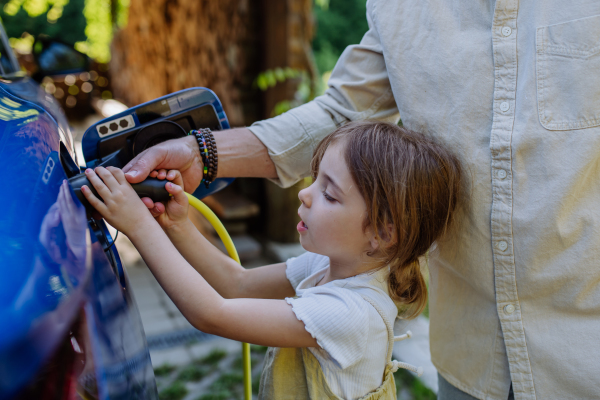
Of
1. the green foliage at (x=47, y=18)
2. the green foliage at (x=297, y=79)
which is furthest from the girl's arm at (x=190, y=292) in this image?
the green foliage at (x=47, y=18)

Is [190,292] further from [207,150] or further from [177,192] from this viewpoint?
[207,150]

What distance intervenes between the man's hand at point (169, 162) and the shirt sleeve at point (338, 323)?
0.43m

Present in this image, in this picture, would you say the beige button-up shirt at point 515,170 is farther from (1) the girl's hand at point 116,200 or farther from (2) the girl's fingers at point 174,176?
(1) the girl's hand at point 116,200

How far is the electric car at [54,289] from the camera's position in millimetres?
572

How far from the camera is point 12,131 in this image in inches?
35.9

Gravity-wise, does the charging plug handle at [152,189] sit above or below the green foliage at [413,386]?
above

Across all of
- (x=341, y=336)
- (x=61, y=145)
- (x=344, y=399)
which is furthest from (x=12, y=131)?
(x=344, y=399)

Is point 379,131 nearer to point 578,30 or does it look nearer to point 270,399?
point 578,30

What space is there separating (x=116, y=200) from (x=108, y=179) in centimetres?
5

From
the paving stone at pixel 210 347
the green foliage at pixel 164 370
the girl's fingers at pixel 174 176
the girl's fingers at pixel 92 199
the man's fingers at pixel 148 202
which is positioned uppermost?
the girl's fingers at pixel 92 199

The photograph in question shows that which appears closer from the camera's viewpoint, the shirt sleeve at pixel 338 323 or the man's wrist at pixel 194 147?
the shirt sleeve at pixel 338 323

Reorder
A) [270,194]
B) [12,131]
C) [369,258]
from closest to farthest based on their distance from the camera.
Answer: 1. [12,131]
2. [369,258]
3. [270,194]

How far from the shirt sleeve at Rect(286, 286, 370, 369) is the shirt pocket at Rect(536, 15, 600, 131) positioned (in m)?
0.57

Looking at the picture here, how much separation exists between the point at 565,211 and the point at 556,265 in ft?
0.41
